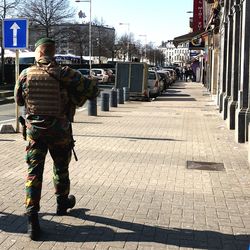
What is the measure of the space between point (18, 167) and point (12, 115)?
1083 centimetres

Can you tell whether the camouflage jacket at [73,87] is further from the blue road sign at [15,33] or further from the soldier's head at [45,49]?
the blue road sign at [15,33]

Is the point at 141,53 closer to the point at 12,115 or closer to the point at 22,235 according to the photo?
the point at 12,115

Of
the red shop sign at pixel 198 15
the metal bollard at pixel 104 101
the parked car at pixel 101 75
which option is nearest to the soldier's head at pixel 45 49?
the metal bollard at pixel 104 101

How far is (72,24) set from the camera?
5866 centimetres

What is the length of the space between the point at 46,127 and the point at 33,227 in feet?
3.21

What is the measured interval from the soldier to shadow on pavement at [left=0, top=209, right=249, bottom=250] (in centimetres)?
32

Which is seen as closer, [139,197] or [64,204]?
[64,204]

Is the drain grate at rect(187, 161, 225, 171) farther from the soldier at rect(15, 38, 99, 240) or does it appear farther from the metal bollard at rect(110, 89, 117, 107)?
the metal bollard at rect(110, 89, 117, 107)

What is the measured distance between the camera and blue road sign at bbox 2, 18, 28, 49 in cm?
1246

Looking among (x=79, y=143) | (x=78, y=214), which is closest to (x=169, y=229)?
(x=78, y=214)

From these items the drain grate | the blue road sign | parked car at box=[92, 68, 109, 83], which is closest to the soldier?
the drain grate

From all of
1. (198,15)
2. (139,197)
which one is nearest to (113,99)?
(139,197)

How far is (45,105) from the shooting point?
16.6 ft

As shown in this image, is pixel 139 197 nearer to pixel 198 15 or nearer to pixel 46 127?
pixel 46 127
